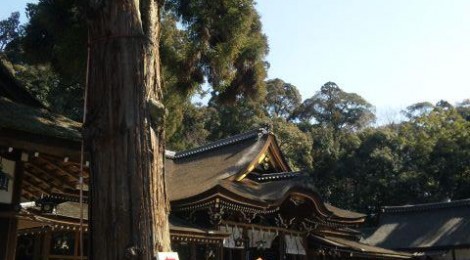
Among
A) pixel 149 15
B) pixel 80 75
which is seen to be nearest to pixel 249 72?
pixel 80 75

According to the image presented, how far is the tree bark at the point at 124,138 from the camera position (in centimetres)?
291

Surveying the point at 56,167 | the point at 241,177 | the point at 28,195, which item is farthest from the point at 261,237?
the point at 56,167

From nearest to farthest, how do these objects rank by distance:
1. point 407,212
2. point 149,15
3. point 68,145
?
1. point 149,15
2. point 68,145
3. point 407,212

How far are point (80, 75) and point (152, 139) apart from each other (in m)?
6.87

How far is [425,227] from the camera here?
28.0m

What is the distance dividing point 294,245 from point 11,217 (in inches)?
436

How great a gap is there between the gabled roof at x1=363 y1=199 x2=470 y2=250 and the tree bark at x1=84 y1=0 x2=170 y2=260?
24106 mm

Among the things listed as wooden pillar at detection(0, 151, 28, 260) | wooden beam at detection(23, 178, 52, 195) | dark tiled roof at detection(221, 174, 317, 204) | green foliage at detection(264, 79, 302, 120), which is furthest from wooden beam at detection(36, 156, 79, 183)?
green foliage at detection(264, 79, 302, 120)

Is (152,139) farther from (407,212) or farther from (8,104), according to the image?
(407,212)

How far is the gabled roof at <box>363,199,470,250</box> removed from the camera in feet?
83.1

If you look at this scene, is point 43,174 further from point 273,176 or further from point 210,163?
point 210,163

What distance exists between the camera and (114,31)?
3279 millimetres

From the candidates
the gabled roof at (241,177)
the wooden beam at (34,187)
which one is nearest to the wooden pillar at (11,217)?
the wooden beam at (34,187)

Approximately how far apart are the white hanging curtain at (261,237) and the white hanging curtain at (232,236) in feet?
1.76
